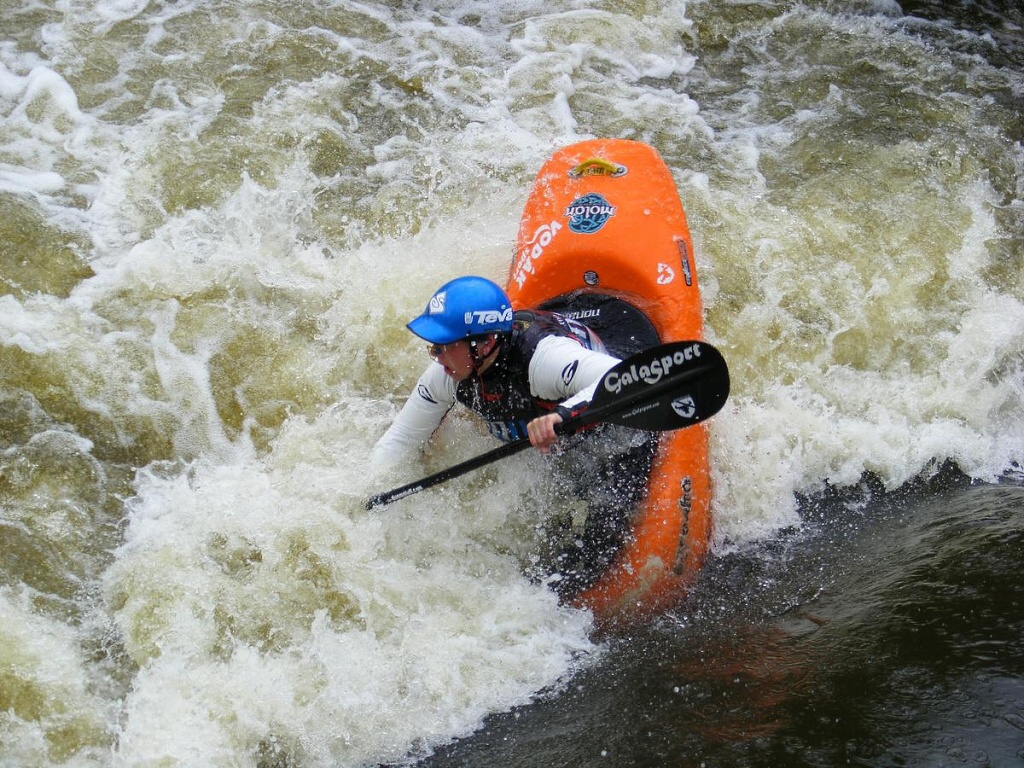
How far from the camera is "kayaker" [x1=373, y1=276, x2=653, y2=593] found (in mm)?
3555

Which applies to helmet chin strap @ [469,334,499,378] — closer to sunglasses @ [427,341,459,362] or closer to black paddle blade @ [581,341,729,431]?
sunglasses @ [427,341,459,362]

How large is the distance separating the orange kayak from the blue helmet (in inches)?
35.9

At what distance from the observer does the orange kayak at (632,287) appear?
3.82m

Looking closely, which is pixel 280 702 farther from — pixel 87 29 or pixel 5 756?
pixel 87 29

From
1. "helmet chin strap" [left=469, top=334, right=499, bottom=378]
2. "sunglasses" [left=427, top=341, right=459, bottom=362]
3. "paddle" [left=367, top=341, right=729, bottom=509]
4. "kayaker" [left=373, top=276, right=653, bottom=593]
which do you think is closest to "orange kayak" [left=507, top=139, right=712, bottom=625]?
"kayaker" [left=373, top=276, right=653, bottom=593]

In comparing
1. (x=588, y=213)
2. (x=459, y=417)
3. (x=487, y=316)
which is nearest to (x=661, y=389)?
(x=487, y=316)

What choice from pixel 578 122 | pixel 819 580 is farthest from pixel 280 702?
pixel 578 122

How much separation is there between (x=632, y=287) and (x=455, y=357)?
1.32 meters

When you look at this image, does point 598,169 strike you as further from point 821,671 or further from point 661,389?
point 821,671

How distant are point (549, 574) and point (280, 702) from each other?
1.13 m

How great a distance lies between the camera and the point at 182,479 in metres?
4.44

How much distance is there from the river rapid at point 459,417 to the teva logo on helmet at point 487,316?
2.55ft

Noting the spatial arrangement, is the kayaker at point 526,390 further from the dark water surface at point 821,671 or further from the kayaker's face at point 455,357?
the dark water surface at point 821,671

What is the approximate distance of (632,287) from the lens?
4.63 metres
